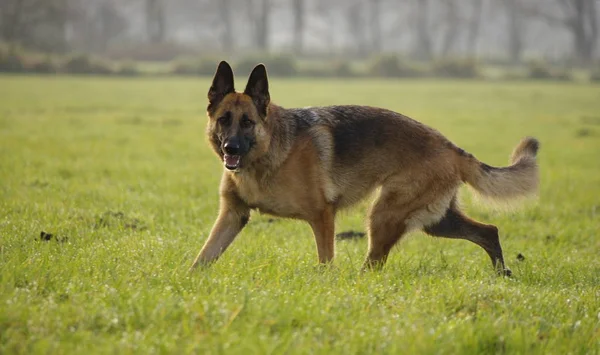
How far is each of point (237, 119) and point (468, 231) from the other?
256 centimetres

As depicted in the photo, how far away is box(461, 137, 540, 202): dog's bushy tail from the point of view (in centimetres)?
681

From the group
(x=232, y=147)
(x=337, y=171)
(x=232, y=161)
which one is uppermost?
(x=232, y=147)

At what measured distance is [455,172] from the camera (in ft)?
21.8

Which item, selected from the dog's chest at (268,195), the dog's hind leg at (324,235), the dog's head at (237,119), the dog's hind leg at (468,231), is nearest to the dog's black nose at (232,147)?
the dog's head at (237,119)

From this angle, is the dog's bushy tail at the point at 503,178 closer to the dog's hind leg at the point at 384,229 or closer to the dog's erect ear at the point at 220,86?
the dog's hind leg at the point at 384,229

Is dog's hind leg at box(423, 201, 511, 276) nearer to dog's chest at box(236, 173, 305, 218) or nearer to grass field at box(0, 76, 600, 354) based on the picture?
grass field at box(0, 76, 600, 354)

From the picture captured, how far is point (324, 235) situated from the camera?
20.4 ft

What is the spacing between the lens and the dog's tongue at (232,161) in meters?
6.04

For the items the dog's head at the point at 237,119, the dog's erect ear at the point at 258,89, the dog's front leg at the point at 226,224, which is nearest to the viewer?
the dog's head at the point at 237,119

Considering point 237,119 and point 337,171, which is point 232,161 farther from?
point 337,171

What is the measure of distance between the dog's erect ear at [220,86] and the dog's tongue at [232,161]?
55 cm

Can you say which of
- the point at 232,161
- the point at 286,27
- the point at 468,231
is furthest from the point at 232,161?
the point at 286,27

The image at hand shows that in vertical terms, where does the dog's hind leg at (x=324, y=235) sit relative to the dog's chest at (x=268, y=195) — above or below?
below

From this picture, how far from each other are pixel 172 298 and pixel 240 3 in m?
96.4
